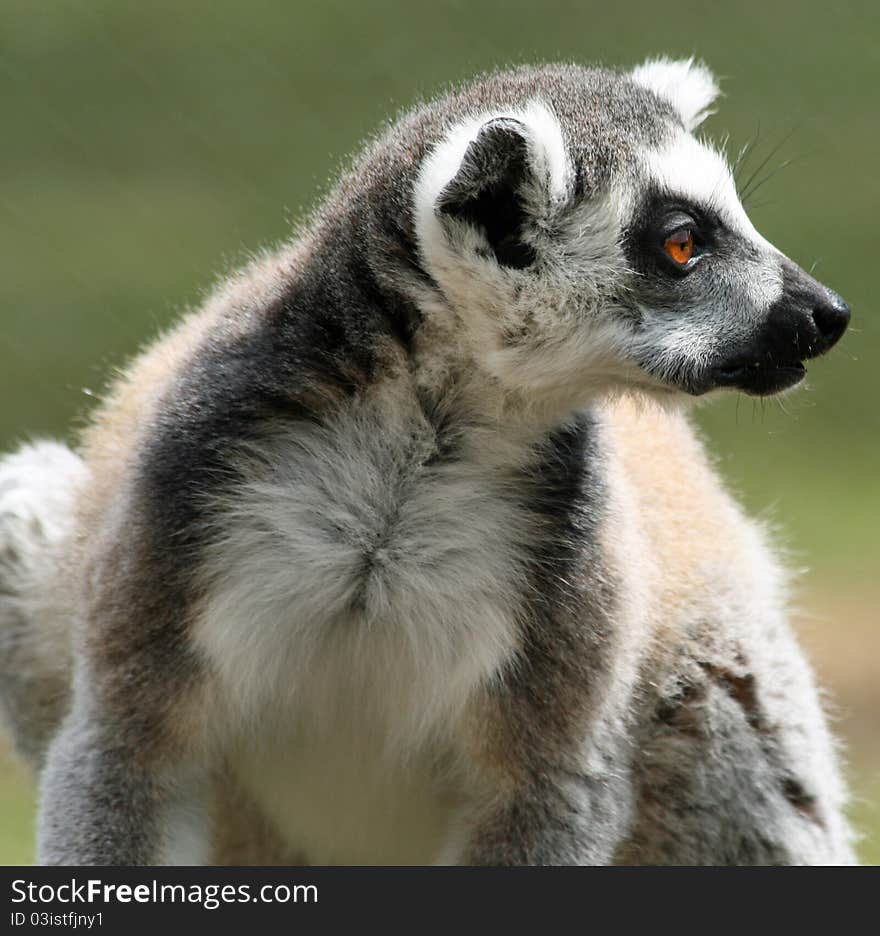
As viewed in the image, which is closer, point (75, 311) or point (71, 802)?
point (71, 802)

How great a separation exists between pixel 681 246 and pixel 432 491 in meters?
0.74

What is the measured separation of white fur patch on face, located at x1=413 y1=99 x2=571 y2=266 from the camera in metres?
3.63

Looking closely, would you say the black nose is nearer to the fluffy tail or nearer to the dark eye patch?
the dark eye patch

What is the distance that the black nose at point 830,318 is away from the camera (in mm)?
3711

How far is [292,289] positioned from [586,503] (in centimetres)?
79

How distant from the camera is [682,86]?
4.22m

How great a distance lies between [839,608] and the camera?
9.71 meters

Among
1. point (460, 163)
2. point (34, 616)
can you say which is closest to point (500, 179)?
point (460, 163)

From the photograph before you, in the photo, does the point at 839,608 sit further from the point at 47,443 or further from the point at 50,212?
the point at 50,212

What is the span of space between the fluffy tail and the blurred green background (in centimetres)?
701

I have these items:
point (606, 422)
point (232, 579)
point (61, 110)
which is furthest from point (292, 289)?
point (61, 110)

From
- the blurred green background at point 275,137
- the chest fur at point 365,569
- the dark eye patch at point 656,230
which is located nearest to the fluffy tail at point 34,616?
the chest fur at point 365,569

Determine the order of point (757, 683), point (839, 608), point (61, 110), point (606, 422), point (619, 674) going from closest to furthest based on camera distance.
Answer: point (619, 674) → point (606, 422) → point (757, 683) → point (839, 608) → point (61, 110)

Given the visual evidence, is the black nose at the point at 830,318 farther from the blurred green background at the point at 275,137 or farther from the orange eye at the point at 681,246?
the blurred green background at the point at 275,137
